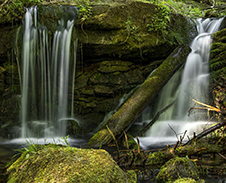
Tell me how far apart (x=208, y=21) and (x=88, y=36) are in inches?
193

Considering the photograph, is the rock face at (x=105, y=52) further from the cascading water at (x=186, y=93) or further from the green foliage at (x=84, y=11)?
the cascading water at (x=186, y=93)

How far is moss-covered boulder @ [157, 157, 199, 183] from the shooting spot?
244cm

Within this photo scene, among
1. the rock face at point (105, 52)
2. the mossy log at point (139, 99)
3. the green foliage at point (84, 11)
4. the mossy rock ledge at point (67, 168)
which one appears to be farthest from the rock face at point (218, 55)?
the mossy rock ledge at point (67, 168)

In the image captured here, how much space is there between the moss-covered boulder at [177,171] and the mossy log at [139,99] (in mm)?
2208

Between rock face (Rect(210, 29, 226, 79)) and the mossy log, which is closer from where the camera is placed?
the mossy log

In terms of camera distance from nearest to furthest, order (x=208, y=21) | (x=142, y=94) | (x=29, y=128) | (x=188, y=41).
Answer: (x=142, y=94) → (x=29, y=128) → (x=188, y=41) → (x=208, y=21)

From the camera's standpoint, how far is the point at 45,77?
6633 mm

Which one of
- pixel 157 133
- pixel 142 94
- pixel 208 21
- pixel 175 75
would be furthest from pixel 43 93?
pixel 208 21

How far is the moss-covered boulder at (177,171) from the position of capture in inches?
96.0

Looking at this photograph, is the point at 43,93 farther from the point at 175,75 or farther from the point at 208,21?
the point at 208,21

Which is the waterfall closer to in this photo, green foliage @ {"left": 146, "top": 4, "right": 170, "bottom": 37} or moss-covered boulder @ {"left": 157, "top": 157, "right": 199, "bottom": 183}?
green foliage @ {"left": 146, "top": 4, "right": 170, "bottom": 37}

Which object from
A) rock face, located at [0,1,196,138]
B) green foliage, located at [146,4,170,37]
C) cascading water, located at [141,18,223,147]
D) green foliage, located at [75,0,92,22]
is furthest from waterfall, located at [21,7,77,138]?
cascading water, located at [141,18,223,147]

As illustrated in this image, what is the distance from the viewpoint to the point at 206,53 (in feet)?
21.9

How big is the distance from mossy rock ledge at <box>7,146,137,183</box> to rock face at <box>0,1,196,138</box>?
4554 mm
